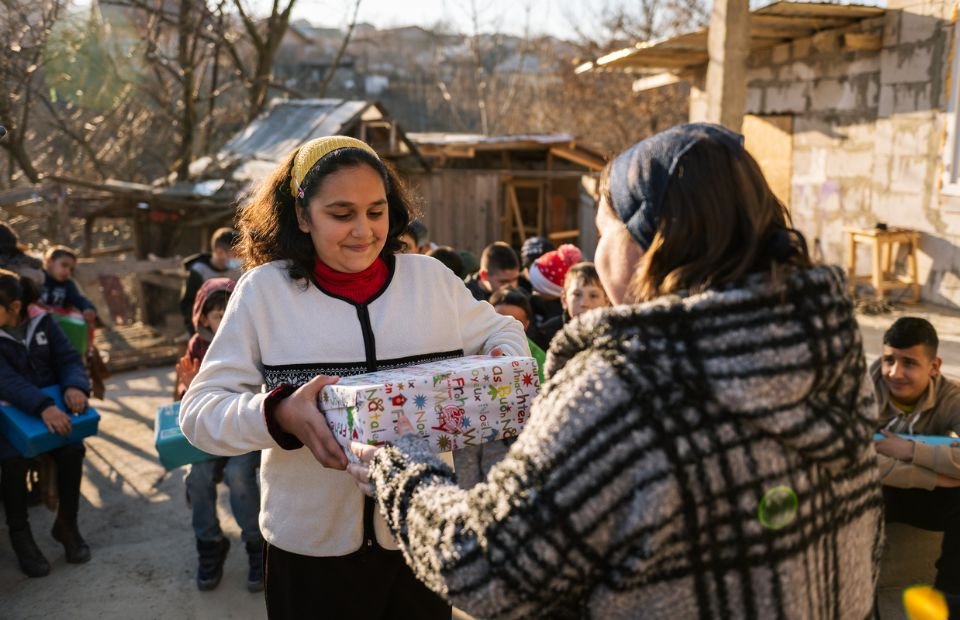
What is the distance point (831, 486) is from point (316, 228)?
50.9 inches

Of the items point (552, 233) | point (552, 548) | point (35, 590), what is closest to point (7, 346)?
point (35, 590)

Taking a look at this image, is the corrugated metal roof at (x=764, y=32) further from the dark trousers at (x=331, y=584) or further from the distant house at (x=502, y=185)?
the dark trousers at (x=331, y=584)

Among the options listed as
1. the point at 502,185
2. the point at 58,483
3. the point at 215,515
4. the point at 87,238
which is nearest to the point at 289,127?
the point at 87,238

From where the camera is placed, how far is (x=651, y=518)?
112 centimetres

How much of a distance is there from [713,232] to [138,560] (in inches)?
168

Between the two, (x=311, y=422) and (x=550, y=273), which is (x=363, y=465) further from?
(x=550, y=273)

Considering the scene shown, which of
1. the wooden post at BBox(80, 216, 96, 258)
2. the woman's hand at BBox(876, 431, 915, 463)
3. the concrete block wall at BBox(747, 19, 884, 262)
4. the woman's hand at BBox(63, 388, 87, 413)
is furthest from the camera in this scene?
the wooden post at BBox(80, 216, 96, 258)

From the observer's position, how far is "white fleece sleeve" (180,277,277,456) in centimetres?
180

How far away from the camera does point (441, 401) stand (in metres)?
1.79

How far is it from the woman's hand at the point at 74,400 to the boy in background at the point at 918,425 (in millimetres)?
3979

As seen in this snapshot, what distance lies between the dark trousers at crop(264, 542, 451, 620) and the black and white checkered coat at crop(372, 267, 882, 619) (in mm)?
784

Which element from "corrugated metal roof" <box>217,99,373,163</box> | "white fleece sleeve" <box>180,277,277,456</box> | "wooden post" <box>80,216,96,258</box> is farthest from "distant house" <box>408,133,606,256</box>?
"white fleece sleeve" <box>180,277,277,456</box>

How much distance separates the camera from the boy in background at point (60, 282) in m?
6.78

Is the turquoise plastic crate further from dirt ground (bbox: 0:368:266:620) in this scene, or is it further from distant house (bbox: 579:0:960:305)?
distant house (bbox: 579:0:960:305)
